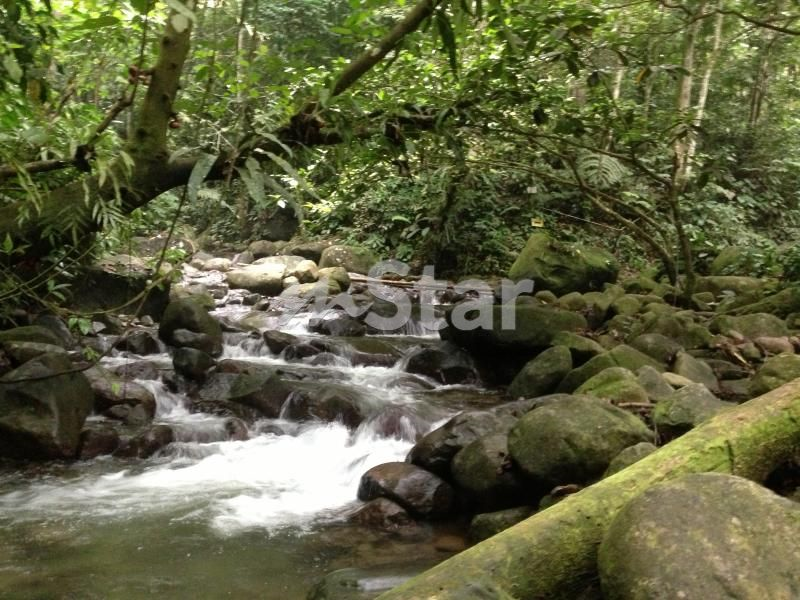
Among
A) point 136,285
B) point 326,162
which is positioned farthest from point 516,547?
point 136,285

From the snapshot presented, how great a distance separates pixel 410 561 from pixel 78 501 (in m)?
2.35

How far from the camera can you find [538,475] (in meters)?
3.92

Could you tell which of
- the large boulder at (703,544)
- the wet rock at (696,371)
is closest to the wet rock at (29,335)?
the large boulder at (703,544)

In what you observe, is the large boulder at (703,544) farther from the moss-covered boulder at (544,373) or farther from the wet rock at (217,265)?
the wet rock at (217,265)

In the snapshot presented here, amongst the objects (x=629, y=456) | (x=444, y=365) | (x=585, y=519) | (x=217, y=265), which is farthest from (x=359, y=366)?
(x=217, y=265)

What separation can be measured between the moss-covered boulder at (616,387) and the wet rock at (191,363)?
3791 mm

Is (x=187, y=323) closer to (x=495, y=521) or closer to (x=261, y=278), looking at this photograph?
(x=261, y=278)

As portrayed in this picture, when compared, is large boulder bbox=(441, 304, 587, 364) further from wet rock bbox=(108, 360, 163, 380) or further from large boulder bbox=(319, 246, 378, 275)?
large boulder bbox=(319, 246, 378, 275)

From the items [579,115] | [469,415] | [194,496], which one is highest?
[579,115]

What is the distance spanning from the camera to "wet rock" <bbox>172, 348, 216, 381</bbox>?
680 cm

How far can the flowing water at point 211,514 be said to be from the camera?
3463mm

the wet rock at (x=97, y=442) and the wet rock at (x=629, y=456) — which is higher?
the wet rock at (x=629, y=456)

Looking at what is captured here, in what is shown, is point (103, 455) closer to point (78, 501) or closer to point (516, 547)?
point (78, 501)

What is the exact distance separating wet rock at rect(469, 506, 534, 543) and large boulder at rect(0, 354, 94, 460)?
10.2 ft
